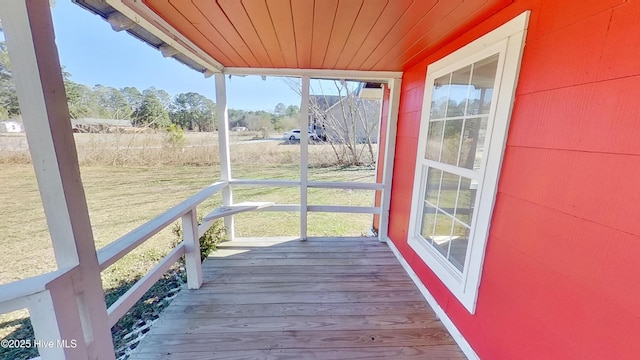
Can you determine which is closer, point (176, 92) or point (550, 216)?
point (550, 216)

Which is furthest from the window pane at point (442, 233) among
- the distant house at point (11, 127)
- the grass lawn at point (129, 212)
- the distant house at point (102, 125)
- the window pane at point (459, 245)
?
the distant house at point (102, 125)

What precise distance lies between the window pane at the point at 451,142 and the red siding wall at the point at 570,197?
0.47 metres

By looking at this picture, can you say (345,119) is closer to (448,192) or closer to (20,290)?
(448,192)

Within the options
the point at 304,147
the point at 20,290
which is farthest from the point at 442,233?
the point at 20,290

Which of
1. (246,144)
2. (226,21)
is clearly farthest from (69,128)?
(246,144)

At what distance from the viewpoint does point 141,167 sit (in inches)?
140

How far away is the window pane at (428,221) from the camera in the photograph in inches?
78.1

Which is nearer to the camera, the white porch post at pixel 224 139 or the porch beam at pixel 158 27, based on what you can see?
the porch beam at pixel 158 27

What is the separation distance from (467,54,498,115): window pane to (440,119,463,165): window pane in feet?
0.47

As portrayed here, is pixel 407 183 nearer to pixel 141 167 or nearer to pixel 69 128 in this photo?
pixel 69 128

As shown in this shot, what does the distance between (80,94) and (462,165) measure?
3015mm

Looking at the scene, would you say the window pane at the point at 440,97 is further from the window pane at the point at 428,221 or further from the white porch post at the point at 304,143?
the white porch post at the point at 304,143

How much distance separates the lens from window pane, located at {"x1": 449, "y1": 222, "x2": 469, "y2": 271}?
1547mm

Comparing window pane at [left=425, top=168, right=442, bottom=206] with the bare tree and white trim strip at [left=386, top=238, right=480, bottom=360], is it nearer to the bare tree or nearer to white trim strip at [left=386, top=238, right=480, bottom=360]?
Result: white trim strip at [left=386, top=238, right=480, bottom=360]
